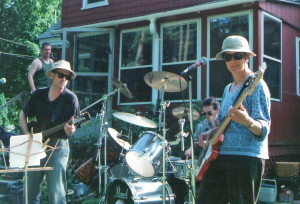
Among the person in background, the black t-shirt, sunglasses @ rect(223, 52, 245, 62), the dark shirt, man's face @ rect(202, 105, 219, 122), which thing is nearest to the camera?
sunglasses @ rect(223, 52, 245, 62)

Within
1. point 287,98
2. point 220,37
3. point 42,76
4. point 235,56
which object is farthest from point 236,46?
point 287,98

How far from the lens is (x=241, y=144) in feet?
9.77

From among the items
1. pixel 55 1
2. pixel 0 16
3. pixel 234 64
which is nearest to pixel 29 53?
pixel 0 16

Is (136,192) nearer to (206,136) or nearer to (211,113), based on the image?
(211,113)

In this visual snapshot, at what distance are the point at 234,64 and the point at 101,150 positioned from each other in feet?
15.4

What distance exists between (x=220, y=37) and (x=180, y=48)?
3.59 feet

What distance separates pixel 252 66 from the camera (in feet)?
27.9

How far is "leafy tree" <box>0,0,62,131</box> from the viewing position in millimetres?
21078

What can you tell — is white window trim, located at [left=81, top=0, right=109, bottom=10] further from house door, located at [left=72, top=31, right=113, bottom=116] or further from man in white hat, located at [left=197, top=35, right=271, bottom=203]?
man in white hat, located at [left=197, top=35, right=271, bottom=203]

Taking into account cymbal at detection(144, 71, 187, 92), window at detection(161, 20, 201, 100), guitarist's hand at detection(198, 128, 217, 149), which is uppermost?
window at detection(161, 20, 201, 100)

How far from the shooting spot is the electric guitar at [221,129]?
9.37ft

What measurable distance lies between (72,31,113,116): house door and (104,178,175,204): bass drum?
472 cm

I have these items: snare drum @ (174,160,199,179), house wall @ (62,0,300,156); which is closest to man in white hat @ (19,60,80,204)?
snare drum @ (174,160,199,179)

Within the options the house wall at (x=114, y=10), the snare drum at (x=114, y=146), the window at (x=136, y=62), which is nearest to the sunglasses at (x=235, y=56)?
the snare drum at (x=114, y=146)
